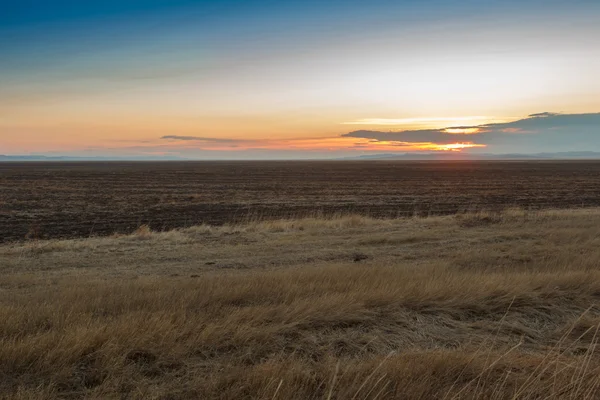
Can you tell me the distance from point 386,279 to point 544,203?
113 ft

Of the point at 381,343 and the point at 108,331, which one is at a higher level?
the point at 108,331

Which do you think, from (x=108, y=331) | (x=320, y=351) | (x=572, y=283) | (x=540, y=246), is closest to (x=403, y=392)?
(x=320, y=351)

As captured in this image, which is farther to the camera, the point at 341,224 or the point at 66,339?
the point at 341,224

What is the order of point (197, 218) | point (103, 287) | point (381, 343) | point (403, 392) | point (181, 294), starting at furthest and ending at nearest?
1. point (197, 218)
2. point (103, 287)
3. point (181, 294)
4. point (381, 343)
5. point (403, 392)

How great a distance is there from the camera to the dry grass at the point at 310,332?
11.7ft

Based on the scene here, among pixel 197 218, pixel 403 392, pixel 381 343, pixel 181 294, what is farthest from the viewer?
pixel 197 218

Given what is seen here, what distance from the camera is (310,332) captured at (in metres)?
4.97

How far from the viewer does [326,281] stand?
7.47 m

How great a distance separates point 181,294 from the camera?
6.55m

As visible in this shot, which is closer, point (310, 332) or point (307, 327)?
point (310, 332)

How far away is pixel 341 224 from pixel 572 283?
507 inches

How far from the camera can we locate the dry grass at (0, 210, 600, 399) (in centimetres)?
357

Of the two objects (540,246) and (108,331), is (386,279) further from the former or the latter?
(540,246)

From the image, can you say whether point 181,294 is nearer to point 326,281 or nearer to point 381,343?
point 326,281
